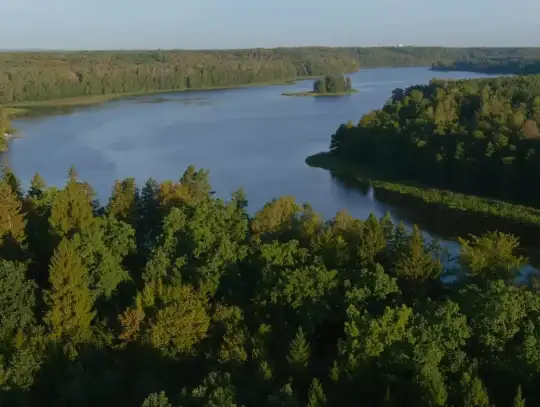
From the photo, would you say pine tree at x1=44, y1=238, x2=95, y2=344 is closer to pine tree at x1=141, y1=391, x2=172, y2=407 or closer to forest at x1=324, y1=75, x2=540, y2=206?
pine tree at x1=141, y1=391, x2=172, y2=407

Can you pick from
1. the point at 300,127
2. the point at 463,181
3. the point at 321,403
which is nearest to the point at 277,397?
the point at 321,403

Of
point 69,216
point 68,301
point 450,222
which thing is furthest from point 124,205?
point 450,222

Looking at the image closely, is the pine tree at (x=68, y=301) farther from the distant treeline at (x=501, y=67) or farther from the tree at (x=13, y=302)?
the distant treeline at (x=501, y=67)

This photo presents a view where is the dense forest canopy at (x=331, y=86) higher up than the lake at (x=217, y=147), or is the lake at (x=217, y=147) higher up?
the dense forest canopy at (x=331, y=86)

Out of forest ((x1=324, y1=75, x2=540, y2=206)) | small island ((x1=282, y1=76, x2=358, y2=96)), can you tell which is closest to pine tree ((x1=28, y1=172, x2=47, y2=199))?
forest ((x1=324, y1=75, x2=540, y2=206))

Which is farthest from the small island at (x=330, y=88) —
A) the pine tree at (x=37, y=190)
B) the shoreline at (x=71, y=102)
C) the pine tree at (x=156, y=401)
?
the pine tree at (x=156, y=401)

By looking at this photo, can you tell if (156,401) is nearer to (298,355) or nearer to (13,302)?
(298,355)
